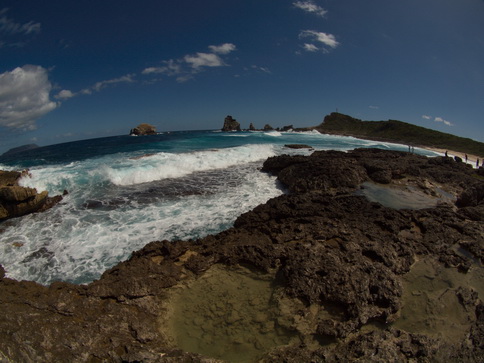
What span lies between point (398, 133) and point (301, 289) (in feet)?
209

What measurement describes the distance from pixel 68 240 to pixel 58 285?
4.16 m

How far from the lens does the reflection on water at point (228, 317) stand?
3.79 meters

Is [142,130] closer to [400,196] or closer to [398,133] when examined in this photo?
[398,133]

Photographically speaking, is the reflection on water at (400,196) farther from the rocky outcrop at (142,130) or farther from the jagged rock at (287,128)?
the jagged rock at (287,128)

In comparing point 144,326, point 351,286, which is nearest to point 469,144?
point 351,286

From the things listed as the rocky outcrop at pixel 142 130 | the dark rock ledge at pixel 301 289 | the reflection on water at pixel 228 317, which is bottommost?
the reflection on water at pixel 228 317

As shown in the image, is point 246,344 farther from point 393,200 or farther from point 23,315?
point 393,200

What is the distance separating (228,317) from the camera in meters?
4.30

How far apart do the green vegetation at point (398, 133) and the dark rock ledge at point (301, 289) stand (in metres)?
42.4

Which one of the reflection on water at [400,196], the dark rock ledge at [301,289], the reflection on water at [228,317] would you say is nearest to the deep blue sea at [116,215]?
the dark rock ledge at [301,289]

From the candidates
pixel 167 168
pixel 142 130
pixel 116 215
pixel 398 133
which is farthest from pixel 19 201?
pixel 142 130

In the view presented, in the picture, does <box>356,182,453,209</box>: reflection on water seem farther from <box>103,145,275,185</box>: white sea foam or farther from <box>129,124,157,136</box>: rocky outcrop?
<box>129,124,157,136</box>: rocky outcrop

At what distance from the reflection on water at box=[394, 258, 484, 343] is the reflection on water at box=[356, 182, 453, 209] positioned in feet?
14.4

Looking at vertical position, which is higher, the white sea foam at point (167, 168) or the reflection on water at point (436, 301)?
the white sea foam at point (167, 168)
